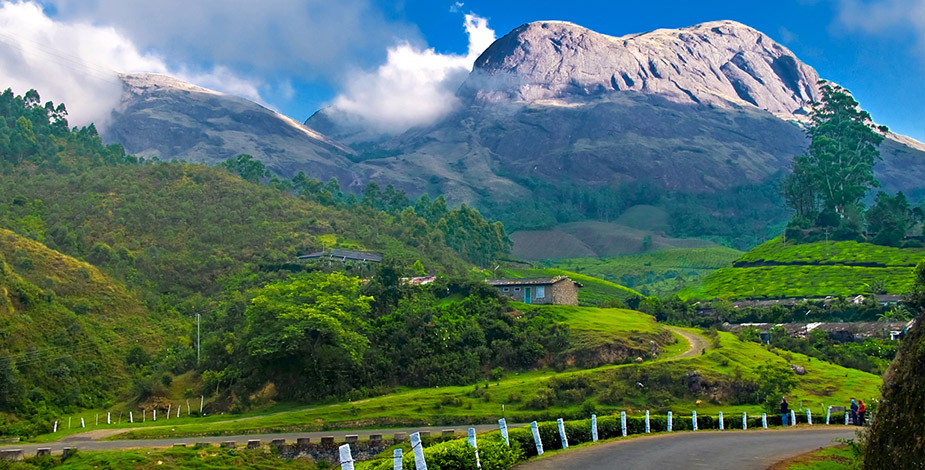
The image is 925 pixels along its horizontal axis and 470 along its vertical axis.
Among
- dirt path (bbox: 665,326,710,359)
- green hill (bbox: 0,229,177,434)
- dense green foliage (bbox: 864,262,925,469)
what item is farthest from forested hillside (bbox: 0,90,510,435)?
dense green foliage (bbox: 864,262,925,469)

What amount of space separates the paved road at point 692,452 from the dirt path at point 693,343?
3577 cm

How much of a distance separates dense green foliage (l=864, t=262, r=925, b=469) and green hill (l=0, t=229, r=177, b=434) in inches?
2085

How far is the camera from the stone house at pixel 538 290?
84250 mm

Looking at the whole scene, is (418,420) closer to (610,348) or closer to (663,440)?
(610,348)

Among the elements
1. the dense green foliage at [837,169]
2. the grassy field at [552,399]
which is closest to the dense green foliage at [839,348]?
the grassy field at [552,399]

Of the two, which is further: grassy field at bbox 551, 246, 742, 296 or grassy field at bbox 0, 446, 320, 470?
grassy field at bbox 551, 246, 742, 296

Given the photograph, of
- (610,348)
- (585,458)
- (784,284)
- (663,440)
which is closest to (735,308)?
(784,284)

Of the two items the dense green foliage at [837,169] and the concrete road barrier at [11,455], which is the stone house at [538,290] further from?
the dense green foliage at [837,169]

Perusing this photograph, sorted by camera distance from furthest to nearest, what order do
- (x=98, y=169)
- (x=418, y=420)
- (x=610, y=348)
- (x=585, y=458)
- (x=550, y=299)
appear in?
(x=98, y=169)
(x=550, y=299)
(x=610, y=348)
(x=418, y=420)
(x=585, y=458)

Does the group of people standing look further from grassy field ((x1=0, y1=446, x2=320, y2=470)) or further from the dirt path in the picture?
the dirt path

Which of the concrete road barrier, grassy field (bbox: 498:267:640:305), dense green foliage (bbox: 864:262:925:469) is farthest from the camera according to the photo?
grassy field (bbox: 498:267:640:305)

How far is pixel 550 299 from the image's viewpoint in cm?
8400

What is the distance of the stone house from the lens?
276 ft

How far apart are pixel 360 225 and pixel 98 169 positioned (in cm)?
4170
